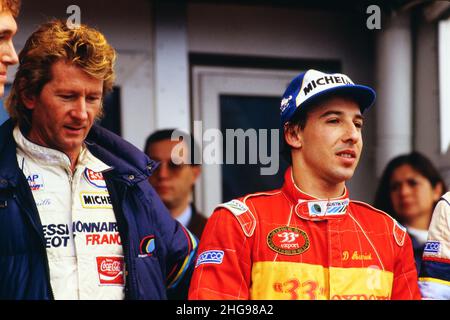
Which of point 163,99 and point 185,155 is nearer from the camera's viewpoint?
point 185,155

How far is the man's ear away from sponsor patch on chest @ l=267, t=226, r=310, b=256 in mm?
359

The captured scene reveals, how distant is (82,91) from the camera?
3.21 m

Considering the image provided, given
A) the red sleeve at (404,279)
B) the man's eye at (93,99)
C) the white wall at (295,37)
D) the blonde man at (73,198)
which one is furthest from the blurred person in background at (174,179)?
the red sleeve at (404,279)

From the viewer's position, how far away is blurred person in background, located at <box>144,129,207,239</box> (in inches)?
189

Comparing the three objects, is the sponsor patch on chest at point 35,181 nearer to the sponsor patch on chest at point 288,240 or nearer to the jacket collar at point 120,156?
the jacket collar at point 120,156

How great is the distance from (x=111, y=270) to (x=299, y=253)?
0.68 m

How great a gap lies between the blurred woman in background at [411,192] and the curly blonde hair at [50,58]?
2138 millimetres

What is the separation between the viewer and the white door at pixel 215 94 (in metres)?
5.91

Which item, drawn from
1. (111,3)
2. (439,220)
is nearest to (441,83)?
(111,3)

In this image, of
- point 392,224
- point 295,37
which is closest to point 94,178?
point 392,224

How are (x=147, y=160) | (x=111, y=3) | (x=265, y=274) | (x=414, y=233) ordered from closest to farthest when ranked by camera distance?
1. (x=265, y=274)
2. (x=147, y=160)
3. (x=414, y=233)
4. (x=111, y=3)

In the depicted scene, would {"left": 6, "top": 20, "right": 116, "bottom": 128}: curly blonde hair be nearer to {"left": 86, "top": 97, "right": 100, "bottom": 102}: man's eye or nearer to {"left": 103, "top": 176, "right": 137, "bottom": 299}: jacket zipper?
{"left": 86, "top": 97, "right": 100, "bottom": 102}: man's eye
